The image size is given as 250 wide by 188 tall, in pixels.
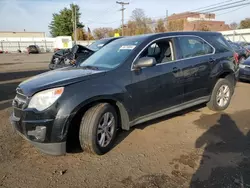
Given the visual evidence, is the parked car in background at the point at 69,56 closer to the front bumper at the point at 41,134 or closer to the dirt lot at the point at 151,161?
the dirt lot at the point at 151,161

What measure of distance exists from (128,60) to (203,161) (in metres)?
1.91

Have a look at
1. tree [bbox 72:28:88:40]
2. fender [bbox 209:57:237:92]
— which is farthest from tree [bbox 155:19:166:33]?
fender [bbox 209:57:237:92]

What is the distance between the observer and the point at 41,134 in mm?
3391

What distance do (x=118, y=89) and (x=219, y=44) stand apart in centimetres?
317

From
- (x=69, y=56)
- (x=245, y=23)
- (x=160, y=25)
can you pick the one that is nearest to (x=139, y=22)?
(x=160, y=25)

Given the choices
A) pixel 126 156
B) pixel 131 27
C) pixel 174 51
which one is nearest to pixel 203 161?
pixel 126 156

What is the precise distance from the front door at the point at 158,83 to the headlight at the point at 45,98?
1196 millimetres

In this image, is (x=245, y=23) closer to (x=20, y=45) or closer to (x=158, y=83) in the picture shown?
(x=20, y=45)

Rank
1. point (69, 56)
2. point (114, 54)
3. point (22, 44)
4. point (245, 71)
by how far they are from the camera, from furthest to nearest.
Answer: point (22, 44) < point (69, 56) < point (245, 71) < point (114, 54)

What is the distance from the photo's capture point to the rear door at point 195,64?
4.91 metres

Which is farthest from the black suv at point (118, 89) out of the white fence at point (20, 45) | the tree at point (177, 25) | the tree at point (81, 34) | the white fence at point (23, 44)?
the tree at point (81, 34)

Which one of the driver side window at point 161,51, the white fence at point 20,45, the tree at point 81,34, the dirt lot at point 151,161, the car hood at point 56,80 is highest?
the tree at point 81,34

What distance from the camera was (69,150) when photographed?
397cm

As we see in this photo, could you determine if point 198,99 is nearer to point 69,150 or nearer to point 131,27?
point 69,150
